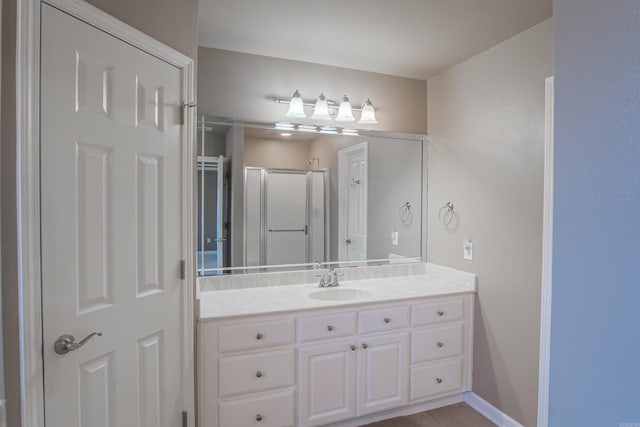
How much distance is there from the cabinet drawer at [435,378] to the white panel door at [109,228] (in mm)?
1445

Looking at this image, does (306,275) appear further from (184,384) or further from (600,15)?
(600,15)

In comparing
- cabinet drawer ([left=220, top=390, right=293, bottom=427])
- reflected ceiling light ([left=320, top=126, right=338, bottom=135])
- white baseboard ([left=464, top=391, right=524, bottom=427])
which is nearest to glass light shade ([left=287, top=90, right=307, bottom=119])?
reflected ceiling light ([left=320, top=126, right=338, bottom=135])

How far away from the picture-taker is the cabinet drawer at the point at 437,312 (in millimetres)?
2316

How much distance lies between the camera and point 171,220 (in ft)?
5.40

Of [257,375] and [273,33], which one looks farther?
[273,33]

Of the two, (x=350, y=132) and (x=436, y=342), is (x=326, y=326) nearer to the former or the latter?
(x=436, y=342)

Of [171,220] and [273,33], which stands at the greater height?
[273,33]

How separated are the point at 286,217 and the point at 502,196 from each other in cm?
145

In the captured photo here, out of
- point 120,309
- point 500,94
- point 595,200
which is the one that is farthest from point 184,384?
point 500,94

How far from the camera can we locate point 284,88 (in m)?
2.54

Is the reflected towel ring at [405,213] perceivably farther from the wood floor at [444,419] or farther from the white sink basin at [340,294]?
the wood floor at [444,419]

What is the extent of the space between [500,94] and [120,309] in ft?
7.97

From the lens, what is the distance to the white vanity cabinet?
6.19 feet

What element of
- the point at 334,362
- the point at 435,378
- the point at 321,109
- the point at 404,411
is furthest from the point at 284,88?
the point at 404,411
